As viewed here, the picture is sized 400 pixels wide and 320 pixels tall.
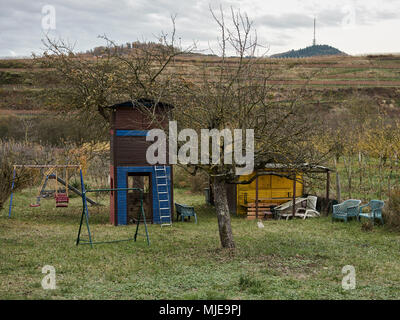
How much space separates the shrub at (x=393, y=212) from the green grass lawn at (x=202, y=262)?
0.36m

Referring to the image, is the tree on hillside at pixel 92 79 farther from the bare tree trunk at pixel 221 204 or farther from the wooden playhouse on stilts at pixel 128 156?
the bare tree trunk at pixel 221 204

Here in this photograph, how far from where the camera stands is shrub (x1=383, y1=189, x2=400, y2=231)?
14.9 m

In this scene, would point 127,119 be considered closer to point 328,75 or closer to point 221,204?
point 221,204

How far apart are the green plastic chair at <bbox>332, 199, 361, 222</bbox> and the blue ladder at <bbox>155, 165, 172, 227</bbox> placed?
21.4ft

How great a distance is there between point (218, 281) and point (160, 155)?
954 cm

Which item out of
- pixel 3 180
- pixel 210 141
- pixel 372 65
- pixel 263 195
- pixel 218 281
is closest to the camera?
pixel 218 281

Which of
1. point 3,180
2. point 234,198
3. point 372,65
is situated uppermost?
point 372,65

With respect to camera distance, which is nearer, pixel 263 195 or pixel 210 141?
pixel 210 141

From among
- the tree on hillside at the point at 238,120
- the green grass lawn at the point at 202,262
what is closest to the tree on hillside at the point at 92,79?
the green grass lawn at the point at 202,262

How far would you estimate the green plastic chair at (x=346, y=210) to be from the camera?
17.0 meters

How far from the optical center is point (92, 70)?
21078 mm

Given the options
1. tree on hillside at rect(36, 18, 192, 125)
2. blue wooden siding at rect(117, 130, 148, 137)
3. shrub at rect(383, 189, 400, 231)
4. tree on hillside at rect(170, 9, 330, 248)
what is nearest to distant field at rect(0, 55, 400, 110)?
tree on hillside at rect(36, 18, 192, 125)
